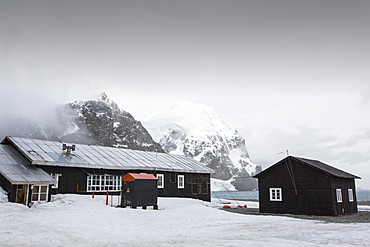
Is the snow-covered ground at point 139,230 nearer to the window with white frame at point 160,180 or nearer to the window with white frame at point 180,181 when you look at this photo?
the window with white frame at point 160,180

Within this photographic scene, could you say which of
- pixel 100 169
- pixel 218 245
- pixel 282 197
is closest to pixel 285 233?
pixel 218 245

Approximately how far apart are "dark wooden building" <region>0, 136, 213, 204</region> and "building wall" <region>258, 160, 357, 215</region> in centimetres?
885

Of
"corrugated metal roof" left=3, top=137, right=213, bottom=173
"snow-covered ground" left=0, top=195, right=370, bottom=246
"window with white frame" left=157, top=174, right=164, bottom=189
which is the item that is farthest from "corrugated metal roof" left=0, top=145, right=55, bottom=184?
"window with white frame" left=157, top=174, right=164, bottom=189

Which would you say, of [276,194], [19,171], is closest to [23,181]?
[19,171]

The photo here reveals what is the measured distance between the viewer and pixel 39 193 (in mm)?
23688

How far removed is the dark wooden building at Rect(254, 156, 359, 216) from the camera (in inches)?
1054

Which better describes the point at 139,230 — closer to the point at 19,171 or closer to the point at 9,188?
the point at 9,188

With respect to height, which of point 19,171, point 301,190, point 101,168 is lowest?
point 301,190

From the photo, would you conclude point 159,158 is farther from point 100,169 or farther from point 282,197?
point 282,197

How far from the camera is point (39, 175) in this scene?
948 inches

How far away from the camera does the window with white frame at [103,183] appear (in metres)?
29.1

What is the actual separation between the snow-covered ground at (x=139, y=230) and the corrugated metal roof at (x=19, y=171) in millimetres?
2177

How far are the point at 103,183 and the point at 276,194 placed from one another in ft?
49.0

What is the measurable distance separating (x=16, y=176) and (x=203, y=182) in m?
20.5
